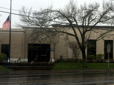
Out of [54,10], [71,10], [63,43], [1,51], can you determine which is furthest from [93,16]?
[1,51]

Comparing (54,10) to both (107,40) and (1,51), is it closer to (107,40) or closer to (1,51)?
(1,51)

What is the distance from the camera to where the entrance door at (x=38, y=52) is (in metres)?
27.2

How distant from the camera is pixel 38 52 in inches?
1085

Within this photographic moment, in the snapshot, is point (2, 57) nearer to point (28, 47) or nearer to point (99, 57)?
point (28, 47)

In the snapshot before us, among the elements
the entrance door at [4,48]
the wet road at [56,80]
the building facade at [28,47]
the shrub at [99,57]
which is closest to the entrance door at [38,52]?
the building facade at [28,47]

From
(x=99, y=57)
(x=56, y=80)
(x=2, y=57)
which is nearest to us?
(x=56, y=80)

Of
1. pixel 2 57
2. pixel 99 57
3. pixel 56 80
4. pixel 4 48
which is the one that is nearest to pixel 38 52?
pixel 4 48

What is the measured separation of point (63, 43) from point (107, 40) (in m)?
9.09

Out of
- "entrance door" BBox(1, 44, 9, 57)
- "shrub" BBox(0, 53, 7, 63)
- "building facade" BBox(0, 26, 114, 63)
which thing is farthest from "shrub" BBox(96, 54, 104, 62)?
"entrance door" BBox(1, 44, 9, 57)

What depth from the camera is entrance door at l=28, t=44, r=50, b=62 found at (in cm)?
2720

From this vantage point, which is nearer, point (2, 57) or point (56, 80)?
point (56, 80)

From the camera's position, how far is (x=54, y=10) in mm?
19359

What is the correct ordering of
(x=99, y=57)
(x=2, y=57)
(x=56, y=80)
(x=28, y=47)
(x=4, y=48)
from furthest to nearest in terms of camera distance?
→ (x=99, y=57)
(x=28, y=47)
(x=4, y=48)
(x=2, y=57)
(x=56, y=80)

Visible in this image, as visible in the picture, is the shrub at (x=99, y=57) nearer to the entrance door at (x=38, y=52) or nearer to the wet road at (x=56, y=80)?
the entrance door at (x=38, y=52)
